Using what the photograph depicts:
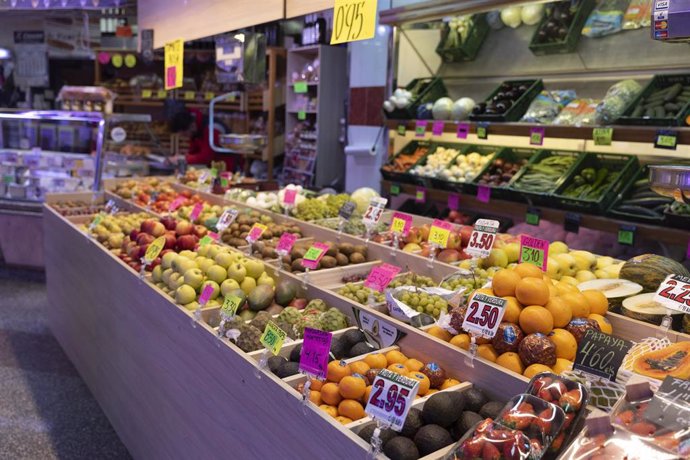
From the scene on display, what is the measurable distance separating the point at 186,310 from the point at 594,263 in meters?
1.84

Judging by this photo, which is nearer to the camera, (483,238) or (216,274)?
(483,238)

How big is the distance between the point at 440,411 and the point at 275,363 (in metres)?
0.61

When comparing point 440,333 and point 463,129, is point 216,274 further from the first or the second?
point 463,129

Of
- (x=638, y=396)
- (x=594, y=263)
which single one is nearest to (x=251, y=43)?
(x=594, y=263)

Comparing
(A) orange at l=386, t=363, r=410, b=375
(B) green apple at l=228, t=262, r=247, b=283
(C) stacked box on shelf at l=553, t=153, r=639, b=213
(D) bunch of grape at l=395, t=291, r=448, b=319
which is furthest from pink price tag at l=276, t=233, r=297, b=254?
(C) stacked box on shelf at l=553, t=153, r=639, b=213

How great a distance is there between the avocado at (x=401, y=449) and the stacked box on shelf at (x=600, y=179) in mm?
2712

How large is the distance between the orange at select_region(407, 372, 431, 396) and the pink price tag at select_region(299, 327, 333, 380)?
0.32m

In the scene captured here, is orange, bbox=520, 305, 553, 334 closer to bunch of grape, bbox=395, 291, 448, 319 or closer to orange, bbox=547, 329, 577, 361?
orange, bbox=547, 329, 577, 361

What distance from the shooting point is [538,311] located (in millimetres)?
1837

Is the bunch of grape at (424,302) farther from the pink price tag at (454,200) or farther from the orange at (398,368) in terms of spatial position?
the pink price tag at (454,200)

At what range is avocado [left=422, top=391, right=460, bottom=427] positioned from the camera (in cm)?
164

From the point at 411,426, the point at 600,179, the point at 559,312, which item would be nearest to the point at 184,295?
the point at 411,426

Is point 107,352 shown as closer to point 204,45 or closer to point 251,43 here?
point 251,43

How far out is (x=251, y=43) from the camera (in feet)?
13.3
